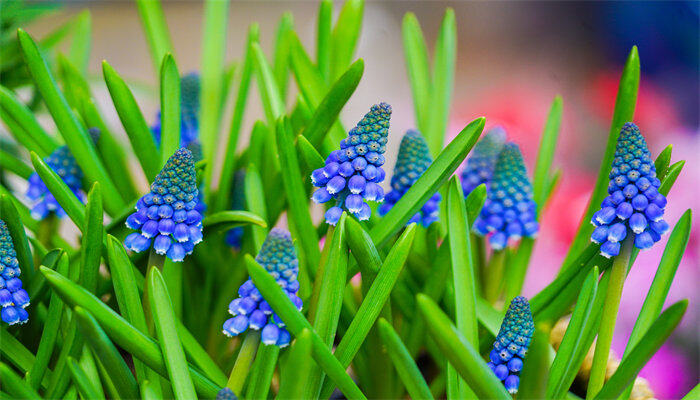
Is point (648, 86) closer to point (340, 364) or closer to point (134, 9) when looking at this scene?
point (340, 364)

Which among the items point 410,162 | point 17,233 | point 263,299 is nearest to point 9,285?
point 17,233

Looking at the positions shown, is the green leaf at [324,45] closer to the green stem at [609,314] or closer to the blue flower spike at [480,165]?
the blue flower spike at [480,165]

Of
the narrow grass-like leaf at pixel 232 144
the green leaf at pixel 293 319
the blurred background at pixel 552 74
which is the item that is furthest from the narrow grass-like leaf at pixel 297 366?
the blurred background at pixel 552 74

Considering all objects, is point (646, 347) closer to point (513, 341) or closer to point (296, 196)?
point (513, 341)

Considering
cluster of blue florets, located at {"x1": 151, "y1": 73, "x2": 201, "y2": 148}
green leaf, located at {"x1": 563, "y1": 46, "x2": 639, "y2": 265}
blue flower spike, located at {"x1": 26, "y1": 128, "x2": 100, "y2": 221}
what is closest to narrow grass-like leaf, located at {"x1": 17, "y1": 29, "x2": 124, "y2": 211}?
blue flower spike, located at {"x1": 26, "y1": 128, "x2": 100, "y2": 221}

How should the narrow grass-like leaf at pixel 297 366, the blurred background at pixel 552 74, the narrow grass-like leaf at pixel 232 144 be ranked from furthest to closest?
the blurred background at pixel 552 74, the narrow grass-like leaf at pixel 232 144, the narrow grass-like leaf at pixel 297 366

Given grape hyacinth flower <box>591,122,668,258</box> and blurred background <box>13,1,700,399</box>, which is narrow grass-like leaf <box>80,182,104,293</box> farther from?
blurred background <box>13,1,700,399</box>
